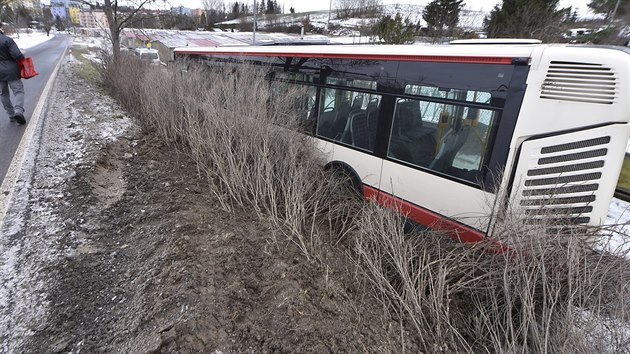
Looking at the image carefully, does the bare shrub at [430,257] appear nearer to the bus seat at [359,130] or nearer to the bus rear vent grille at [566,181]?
the bus rear vent grille at [566,181]

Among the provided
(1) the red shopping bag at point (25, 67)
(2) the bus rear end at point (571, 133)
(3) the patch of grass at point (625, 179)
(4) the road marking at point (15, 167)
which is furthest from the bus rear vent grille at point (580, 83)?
(1) the red shopping bag at point (25, 67)

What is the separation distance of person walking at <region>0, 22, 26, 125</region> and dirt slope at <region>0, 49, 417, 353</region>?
3.62 meters

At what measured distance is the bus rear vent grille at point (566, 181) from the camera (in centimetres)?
280

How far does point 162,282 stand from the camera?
2.49 metres

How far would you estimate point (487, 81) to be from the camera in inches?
127

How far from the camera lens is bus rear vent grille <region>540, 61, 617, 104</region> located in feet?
8.63

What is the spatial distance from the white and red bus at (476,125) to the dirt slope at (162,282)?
1.52 m

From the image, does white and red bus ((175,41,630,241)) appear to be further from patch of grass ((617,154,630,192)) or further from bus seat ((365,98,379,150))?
patch of grass ((617,154,630,192))

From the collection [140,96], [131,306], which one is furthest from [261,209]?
[140,96]

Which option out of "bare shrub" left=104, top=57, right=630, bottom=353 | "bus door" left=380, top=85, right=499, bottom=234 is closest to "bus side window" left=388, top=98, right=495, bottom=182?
A: "bus door" left=380, top=85, right=499, bottom=234

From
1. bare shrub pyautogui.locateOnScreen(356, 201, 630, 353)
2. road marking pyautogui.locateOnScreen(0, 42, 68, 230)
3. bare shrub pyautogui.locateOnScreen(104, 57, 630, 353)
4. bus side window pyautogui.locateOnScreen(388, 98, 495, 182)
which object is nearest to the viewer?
bare shrub pyautogui.locateOnScreen(356, 201, 630, 353)

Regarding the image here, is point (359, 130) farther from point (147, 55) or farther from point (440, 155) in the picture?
point (147, 55)

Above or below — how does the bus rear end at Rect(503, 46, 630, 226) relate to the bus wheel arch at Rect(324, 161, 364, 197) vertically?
above

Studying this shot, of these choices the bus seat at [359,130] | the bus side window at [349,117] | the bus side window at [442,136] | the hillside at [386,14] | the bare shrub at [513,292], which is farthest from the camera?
the hillside at [386,14]
